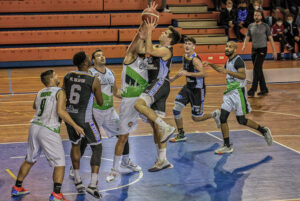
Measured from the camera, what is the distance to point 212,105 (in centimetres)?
1173

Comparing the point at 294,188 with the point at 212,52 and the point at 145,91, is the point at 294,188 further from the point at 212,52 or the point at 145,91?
the point at 212,52

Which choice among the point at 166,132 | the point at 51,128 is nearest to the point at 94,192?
the point at 51,128

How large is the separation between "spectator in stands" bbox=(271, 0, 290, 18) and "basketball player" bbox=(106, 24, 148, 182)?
1614 cm

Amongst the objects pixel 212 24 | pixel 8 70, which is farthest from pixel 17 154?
pixel 212 24

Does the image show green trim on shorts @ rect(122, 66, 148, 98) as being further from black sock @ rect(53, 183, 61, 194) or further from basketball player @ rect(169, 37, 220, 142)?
basketball player @ rect(169, 37, 220, 142)

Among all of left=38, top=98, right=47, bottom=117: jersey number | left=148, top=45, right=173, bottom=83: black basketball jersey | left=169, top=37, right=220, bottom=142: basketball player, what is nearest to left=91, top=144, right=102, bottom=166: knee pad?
left=38, top=98, right=47, bottom=117: jersey number

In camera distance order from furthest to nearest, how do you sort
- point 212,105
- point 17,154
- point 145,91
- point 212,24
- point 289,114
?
1. point 212,24
2. point 212,105
3. point 289,114
4. point 17,154
5. point 145,91

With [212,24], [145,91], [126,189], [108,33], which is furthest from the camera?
[212,24]

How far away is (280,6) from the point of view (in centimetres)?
2259

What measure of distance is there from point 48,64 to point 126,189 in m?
13.1

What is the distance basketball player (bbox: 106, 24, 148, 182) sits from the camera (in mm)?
6773

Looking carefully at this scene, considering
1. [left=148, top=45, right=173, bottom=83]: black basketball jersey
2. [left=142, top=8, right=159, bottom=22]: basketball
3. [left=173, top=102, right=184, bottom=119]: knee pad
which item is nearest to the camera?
[left=142, top=8, right=159, bottom=22]: basketball

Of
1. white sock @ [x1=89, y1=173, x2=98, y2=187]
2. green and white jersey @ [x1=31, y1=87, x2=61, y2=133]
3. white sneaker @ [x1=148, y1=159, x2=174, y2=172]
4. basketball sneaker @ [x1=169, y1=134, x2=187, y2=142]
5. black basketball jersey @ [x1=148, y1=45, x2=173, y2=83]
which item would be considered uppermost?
black basketball jersey @ [x1=148, y1=45, x2=173, y2=83]

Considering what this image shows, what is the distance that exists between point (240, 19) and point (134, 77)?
47.3 ft
